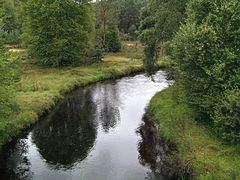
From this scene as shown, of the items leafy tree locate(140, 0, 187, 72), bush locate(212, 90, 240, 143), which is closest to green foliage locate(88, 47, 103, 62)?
leafy tree locate(140, 0, 187, 72)

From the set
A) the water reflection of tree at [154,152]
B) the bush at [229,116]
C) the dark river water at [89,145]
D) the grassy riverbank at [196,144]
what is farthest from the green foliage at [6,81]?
the bush at [229,116]

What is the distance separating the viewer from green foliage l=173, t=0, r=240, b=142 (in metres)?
28.8

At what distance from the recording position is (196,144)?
2902 cm

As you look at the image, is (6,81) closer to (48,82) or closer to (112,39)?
(48,82)

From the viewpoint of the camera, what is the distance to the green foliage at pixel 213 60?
28.8 metres

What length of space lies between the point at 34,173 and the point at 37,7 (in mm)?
44403

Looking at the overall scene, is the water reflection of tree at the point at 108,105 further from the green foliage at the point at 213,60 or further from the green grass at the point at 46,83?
the green foliage at the point at 213,60

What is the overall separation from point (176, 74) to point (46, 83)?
856 inches

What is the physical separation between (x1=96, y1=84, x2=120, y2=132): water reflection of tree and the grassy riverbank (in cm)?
466

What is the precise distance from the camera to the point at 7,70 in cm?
3147

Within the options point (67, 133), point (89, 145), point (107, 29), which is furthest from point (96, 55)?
point (89, 145)

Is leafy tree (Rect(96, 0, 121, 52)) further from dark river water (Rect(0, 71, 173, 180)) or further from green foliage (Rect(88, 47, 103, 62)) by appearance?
dark river water (Rect(0, 71, 173, 180))

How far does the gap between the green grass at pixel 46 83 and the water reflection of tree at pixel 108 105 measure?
4700mm

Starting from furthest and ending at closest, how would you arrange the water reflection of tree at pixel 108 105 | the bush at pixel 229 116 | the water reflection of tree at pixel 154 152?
the water reflection of tree at pixel 108 105
the water reflection of tree at pixel 154 152
the bush at pixel 229 116
